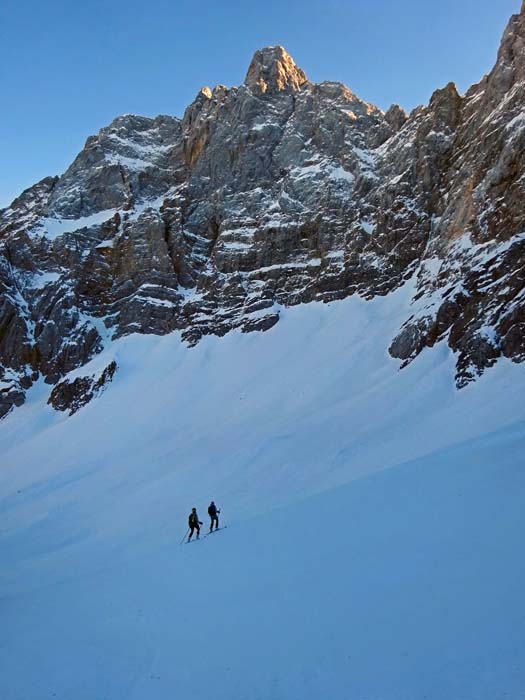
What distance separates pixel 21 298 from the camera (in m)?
83.4

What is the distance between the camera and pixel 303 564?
12078 millimetres

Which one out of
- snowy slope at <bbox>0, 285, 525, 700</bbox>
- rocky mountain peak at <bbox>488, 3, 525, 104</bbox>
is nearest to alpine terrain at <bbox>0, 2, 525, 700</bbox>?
snowy slope at <bbox>0, 285, 525, 700</bbox>

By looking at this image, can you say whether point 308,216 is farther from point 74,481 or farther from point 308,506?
point 308,506

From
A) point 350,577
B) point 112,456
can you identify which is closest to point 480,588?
point 350,577

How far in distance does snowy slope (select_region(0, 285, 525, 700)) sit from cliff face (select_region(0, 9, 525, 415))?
15218 mm

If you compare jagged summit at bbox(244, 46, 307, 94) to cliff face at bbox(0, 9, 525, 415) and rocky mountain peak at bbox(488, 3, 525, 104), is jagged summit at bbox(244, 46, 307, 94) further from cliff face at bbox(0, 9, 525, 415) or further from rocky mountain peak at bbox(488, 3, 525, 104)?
rocky mountain peak at bbox(488, 3, 525, 104)

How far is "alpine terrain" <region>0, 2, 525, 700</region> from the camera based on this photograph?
9180mm

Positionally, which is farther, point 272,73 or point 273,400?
point 272,73

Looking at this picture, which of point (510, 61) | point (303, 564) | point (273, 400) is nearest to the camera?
point (303, 564)

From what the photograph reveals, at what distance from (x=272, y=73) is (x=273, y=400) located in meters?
68.8

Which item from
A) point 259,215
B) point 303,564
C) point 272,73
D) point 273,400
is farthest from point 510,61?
point 303,564

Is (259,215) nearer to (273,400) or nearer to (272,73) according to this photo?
(272,73)

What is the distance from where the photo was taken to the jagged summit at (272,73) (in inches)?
3659

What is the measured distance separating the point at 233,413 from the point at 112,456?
11.4 meters
